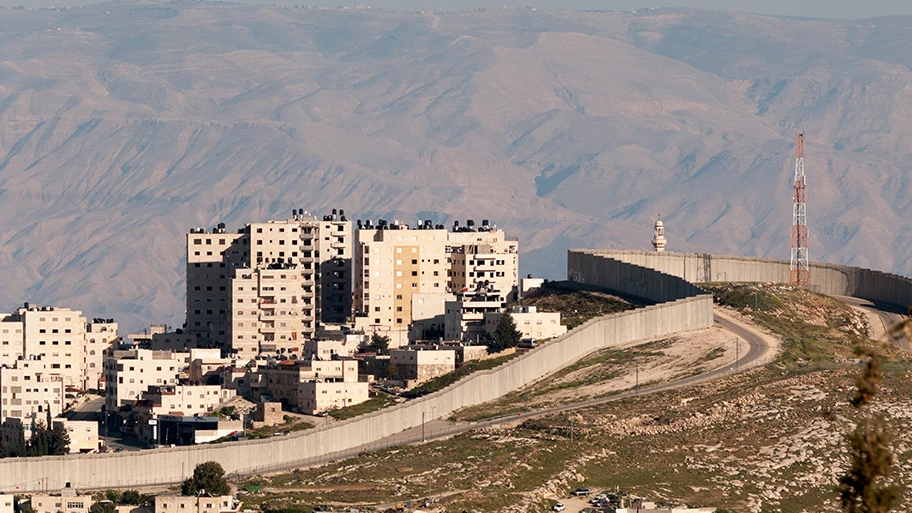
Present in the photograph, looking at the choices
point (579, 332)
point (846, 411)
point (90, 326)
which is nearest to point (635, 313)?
point (579, 332)

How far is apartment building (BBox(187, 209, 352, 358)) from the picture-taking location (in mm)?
150750

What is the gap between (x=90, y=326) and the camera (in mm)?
160125

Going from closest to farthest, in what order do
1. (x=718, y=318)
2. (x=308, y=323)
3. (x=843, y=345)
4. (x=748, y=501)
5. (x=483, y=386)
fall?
(x=748, y=501) → (x=483, y=386) → (x=843, y=345) → (x=718, y=318) → (x=308, y=323)

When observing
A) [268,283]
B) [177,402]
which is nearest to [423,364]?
[177,402]

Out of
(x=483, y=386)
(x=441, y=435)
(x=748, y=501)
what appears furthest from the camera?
(x=483, y=386)

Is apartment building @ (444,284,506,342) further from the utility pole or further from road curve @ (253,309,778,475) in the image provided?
the utility pole

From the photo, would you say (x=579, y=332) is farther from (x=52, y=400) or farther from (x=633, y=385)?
(x=52, y=400)

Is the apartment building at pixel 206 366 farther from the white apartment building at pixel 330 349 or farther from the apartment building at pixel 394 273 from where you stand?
the apartment building at pixel 394 273

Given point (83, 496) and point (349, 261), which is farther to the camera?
point (349, 261)

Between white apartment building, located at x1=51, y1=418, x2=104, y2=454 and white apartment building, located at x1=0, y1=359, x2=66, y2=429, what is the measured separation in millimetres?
11163

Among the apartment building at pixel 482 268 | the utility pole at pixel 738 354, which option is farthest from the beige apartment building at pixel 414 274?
the utility pole at pixel 738 354

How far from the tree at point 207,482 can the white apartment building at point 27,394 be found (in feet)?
109

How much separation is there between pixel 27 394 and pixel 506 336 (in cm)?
2745

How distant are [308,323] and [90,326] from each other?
16.6 metres
